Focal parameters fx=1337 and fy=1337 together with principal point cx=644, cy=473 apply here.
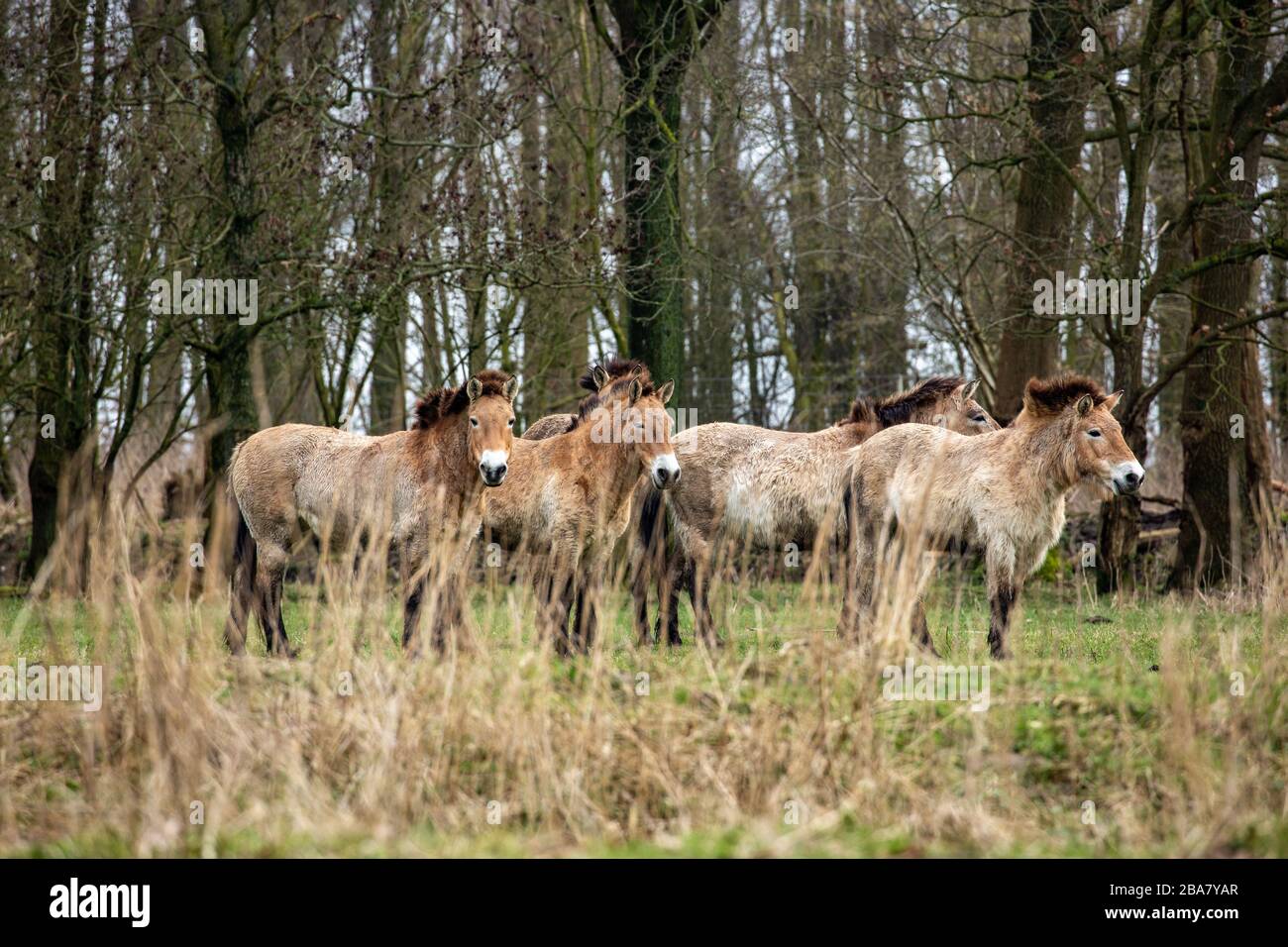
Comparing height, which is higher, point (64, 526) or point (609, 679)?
point (64, 526)

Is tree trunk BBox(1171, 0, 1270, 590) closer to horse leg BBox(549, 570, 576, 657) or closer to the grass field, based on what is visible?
horse leg BBox(549, 570, 576, 657)

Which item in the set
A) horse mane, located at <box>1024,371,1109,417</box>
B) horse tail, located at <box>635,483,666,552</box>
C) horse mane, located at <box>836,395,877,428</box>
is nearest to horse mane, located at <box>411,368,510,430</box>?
horse tail, located at <box>635,483,666,552</box>

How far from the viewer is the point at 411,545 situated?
10375 mm

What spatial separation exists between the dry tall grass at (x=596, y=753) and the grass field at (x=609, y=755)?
0.02 metres

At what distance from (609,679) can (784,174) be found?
19.7 meters

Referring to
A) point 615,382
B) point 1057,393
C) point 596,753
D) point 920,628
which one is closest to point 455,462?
point 615,382

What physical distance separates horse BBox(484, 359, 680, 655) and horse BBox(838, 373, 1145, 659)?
5.80ft

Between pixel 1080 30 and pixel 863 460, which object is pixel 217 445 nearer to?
pixel 863 460

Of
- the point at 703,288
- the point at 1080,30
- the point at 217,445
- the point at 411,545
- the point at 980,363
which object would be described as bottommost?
the point at 411,545

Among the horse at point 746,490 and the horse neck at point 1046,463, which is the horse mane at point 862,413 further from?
the horse neck at point 1046,463

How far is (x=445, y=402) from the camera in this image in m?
10.7

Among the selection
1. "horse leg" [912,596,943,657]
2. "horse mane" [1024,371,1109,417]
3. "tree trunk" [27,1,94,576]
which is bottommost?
"horse leg" [912,596,943,657]

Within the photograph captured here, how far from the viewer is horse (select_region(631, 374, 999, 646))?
38.9 feet

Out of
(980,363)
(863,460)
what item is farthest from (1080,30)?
(863,460)
